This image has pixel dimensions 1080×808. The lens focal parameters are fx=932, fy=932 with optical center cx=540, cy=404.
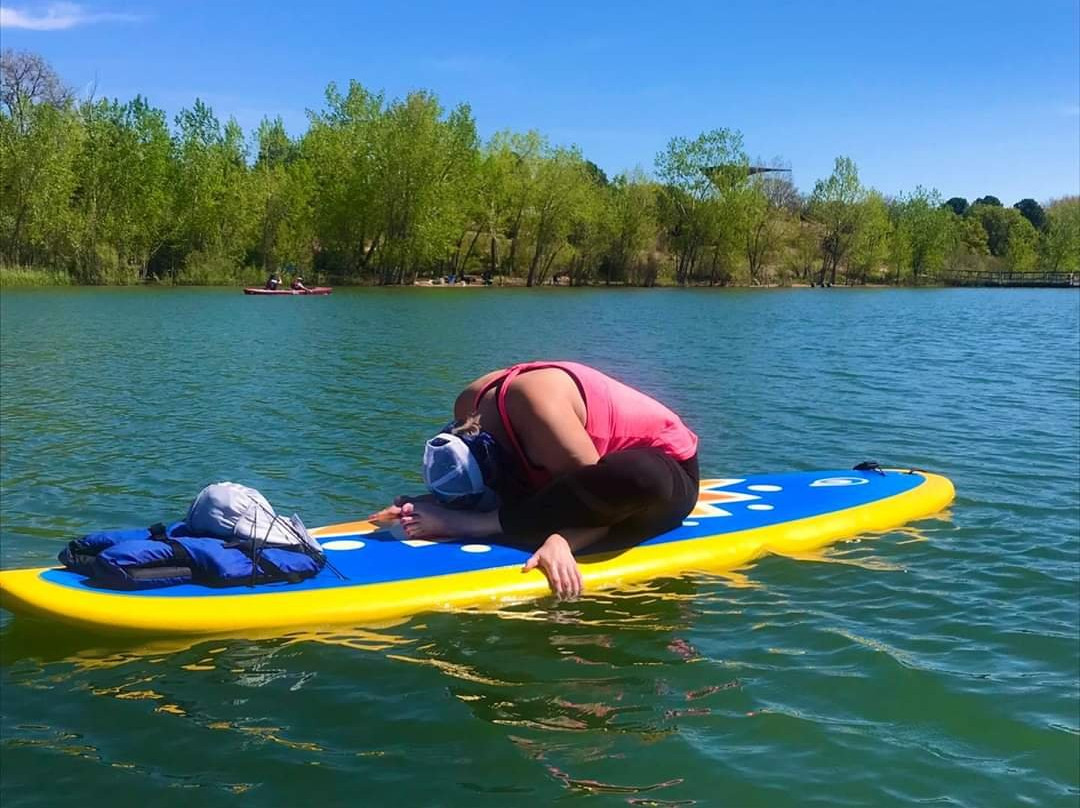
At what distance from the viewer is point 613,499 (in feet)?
18.1

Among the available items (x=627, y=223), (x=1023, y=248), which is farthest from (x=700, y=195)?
(x=1023, y=248)

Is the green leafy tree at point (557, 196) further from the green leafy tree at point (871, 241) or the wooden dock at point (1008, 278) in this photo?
the wooden dock at point (1008, 278)

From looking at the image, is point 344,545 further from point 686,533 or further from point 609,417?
point 686,533

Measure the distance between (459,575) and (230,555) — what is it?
1.31 m

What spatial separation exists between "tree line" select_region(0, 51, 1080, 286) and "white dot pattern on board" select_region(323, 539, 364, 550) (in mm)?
49869

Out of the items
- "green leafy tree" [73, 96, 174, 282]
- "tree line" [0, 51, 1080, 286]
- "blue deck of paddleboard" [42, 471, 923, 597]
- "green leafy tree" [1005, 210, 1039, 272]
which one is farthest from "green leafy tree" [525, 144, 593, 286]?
"green leafy tree" [1005, 210, 1039, 272]

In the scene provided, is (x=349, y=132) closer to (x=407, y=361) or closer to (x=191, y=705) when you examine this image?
(x=407, y=361)

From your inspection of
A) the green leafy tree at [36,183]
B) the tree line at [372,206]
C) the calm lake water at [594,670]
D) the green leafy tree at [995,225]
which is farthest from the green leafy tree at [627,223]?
the calm lake water at [594,670]

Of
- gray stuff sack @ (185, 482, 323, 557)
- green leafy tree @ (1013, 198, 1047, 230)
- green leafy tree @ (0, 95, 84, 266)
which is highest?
green leafy tree @ (1013, 198, 1047, 230)

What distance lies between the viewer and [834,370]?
64.1 feet

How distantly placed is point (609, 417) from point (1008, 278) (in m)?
115

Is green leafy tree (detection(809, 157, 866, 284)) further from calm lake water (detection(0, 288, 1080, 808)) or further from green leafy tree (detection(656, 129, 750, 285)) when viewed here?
calm lake water (detection(0, 288, 1080, 808))

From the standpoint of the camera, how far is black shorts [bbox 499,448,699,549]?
5398 millimetres

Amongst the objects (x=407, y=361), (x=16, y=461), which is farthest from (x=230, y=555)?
(x=407, y=361)
